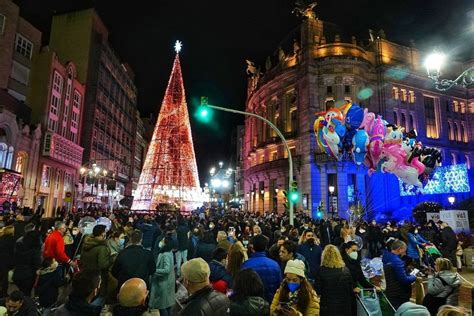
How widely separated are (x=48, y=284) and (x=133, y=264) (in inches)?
79.3

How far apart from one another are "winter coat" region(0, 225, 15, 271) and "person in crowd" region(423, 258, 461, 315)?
825 cm

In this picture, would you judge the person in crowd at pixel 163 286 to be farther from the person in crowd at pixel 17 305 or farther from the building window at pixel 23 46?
the building window at pixel 23 46

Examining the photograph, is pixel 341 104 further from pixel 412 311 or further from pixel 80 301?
pixel 80 301

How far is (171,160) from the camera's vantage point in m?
29.8

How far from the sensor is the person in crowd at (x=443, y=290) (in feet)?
14.6

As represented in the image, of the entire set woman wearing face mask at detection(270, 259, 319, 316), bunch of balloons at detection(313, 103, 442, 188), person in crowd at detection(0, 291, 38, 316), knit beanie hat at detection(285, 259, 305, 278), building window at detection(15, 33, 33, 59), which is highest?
building window at detection(15, 33, 33, 59)

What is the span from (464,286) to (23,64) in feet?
129

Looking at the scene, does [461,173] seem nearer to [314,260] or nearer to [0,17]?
[314,260]

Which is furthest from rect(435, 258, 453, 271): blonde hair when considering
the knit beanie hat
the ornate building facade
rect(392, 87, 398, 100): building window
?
rect(392, 87, 398, 100): building window

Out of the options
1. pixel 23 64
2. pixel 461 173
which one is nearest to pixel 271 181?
pixel 461 173

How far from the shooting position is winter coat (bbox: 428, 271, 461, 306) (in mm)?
4480

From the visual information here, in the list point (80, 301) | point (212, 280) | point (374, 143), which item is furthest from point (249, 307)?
point (374, 143)

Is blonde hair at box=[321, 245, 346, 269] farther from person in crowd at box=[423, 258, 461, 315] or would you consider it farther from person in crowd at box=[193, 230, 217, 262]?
person in crowd at box=[193, 230, 217, 262]

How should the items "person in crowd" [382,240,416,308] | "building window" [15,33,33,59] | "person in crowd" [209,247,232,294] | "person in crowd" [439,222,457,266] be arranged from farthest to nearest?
1. "building window" [15,33,33,59]
2. "person in crowd" [439,222,457,266]
3. "person in crowd" [382,240,416,308]
4. "person in crowd" [209,247,232,294]
